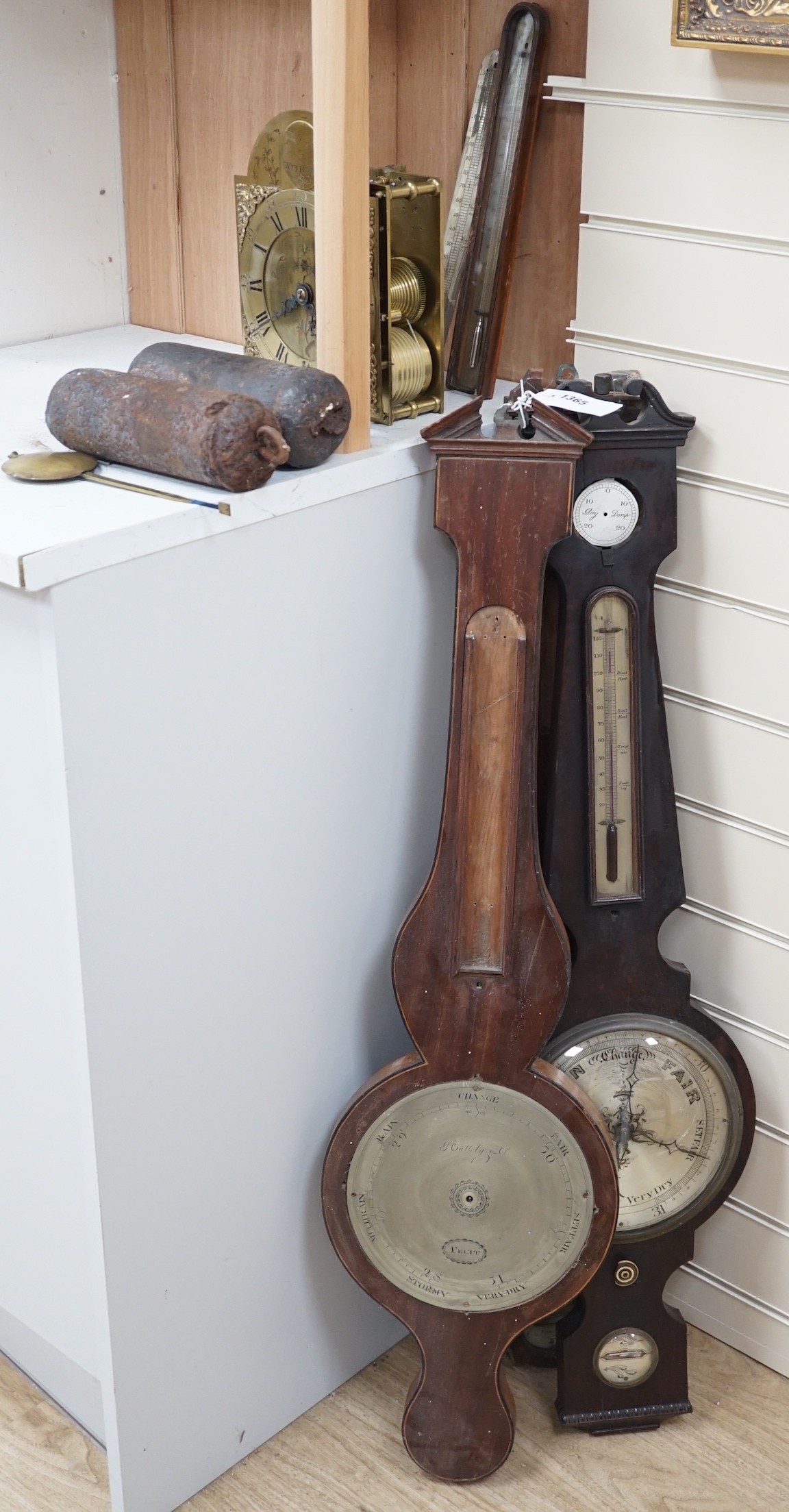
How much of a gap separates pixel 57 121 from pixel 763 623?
3.71ft

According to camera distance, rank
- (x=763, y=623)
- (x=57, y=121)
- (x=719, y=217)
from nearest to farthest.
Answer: (x=719, y=217), (x=763, y=623), (x=57, y=121)

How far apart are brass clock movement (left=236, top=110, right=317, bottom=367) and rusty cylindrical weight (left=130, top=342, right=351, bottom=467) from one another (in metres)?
0.13

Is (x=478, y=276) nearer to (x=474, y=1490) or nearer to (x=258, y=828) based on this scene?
(x=258, y=828)

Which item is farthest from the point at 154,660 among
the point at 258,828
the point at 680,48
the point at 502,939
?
the point at 680,48

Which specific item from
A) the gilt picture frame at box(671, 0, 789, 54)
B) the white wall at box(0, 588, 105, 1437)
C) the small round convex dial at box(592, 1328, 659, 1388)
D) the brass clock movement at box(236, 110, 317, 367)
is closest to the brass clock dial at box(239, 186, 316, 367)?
the brass clock movement at box(236, 110, 317, 367)

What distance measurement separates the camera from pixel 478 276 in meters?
1.70

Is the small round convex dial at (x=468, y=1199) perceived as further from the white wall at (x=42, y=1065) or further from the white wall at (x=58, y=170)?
the white wall at (x=58, y=170)

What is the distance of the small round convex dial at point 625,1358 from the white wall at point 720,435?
189 mm

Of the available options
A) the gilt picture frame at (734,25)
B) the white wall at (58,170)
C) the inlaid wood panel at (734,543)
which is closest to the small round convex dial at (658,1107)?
the inlaid wood panel at (734,543)

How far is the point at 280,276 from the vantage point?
1603 millimetres

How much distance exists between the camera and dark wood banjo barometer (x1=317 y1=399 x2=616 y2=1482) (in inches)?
58.5

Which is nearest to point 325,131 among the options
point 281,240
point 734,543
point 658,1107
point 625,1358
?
point 281,240

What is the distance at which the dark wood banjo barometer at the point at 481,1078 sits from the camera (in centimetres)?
149

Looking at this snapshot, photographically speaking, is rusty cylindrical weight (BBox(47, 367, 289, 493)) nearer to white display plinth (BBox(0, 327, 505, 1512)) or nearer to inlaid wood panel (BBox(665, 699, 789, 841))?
white display plinth (BBox(0, 327, 505, 1512))
